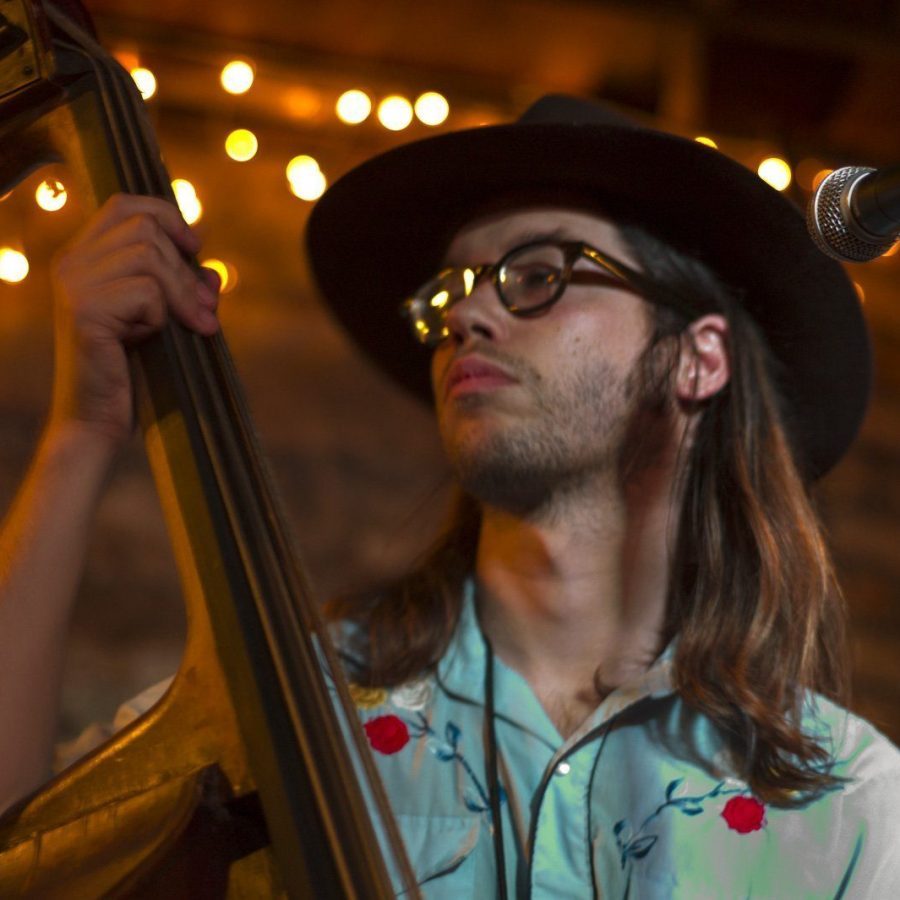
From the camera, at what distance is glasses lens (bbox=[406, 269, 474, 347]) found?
1580 mm

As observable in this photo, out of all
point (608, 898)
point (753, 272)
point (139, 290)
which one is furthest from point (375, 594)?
point (139, 290)

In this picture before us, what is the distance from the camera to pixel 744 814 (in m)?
1.26

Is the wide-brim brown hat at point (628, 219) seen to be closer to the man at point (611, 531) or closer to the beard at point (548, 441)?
the man at point (611, 531)

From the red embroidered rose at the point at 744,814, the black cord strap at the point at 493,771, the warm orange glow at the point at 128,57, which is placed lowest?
the red embroidered rose at the point at 744,814

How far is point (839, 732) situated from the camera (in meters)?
1.36

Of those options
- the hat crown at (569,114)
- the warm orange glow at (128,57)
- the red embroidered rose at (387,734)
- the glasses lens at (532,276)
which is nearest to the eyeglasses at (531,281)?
the glasses lens at (532,276)

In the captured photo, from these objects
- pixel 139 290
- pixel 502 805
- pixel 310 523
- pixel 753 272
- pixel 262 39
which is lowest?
pixel 502 805

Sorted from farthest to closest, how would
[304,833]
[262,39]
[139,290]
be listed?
1. [262,39]
2. [139,290]
3. [304,833]

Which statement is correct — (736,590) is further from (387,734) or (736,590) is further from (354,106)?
(354,106)

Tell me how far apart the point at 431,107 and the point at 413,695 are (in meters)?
2.20

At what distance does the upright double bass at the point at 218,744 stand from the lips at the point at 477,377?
25.7 inches

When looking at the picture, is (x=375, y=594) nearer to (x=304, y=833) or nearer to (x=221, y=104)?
(x=304, y=833)

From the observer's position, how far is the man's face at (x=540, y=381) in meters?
1.49

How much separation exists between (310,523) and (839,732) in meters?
2.30
